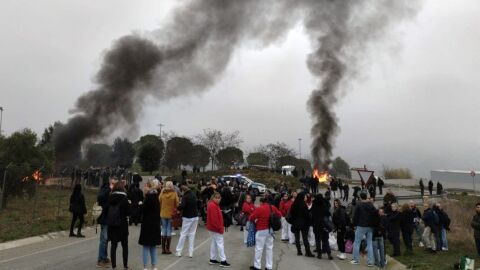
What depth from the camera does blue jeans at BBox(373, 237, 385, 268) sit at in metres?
11.2

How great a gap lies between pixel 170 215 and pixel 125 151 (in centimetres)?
6120

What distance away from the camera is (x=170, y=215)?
408 inches

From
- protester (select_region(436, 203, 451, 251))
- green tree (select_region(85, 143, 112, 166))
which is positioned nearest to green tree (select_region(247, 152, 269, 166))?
green tree (select_region(85, 143, 112, 166))

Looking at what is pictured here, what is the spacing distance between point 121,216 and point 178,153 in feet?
206

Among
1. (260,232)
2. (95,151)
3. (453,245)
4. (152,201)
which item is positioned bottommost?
(453,245)

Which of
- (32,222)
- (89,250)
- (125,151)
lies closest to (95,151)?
(125,151)

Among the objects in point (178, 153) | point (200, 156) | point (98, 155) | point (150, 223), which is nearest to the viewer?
point (150, 223)

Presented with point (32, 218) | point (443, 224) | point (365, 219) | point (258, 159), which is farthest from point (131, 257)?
point (258, 159)

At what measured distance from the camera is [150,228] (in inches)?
324

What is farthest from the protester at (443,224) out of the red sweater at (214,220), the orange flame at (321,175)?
the orange flame at (321,175)

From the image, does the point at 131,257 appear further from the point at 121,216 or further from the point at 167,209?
the point at 121,216

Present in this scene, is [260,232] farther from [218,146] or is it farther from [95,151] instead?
[218,146]

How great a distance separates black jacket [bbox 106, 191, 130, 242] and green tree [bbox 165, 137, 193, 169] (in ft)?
204

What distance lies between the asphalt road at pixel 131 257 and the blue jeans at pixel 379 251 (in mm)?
436
